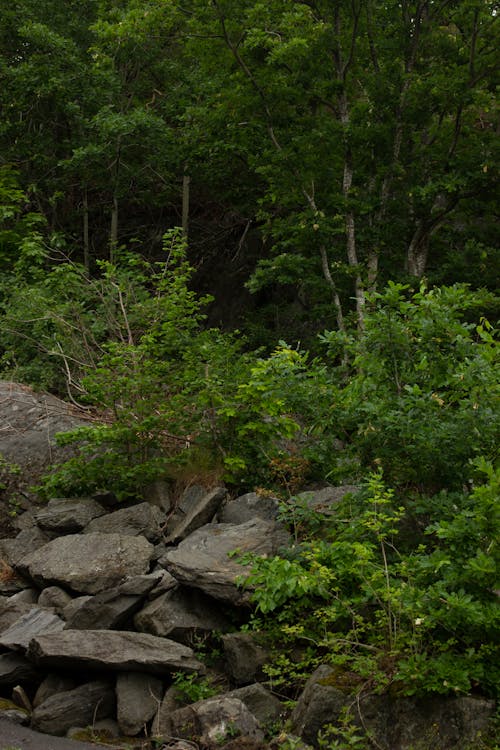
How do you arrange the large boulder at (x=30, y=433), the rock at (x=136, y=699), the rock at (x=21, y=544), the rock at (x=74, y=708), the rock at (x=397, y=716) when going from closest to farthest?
1. the rock at (x=397, y=716)
2. the rock at (x=136, y=699)
3. the rock at (x=74, y=708)
4. the rock at (x=21, y=544)
5. the large boulder at (x=30, y=433)

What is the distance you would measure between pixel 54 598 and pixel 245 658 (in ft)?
Result: 6.71


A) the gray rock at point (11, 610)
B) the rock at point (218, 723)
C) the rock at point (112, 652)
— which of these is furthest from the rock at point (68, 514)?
the rock at point (218, 723)

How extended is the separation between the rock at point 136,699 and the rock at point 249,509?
2013 millimetres

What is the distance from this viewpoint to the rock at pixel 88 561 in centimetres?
708

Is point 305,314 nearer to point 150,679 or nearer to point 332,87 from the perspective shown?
point 332,87

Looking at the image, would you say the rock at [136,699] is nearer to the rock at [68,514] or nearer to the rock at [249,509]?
the rock at [249,509]

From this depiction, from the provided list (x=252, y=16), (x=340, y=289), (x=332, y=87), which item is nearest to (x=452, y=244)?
(x=340, y=289)

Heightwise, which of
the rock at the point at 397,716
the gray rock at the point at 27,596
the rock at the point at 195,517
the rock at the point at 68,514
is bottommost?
the gray rock at the point at 27,596

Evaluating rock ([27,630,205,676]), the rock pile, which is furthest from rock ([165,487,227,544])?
rock ([27,630,205,676])

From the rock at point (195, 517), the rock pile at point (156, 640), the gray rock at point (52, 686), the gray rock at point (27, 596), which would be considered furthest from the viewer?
→ the rock at point (195, 517)

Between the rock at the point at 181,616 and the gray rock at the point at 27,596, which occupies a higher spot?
the rock at the point at 181,616

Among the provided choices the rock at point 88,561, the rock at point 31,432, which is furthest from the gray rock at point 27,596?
the rock at point 31,432

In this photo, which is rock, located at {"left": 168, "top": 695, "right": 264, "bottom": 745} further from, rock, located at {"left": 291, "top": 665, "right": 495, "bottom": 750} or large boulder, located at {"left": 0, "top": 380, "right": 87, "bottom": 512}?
large boulder, located at {"left": 0, "top": 380, "right": 87, "bottom": 512}

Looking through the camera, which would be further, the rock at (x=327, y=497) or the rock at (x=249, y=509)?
the rock at (x=249, y=509)
